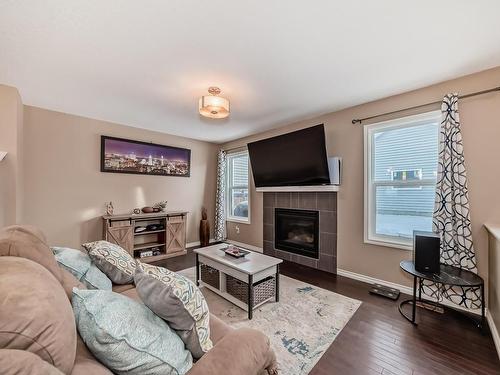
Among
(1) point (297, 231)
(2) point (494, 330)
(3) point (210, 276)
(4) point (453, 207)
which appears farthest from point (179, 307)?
(1) point (297, 231)

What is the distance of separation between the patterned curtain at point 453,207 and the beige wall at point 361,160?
0.12 m

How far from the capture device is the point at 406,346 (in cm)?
180

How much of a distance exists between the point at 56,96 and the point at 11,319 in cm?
326

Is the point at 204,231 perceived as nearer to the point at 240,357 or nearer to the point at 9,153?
the point at 9,153

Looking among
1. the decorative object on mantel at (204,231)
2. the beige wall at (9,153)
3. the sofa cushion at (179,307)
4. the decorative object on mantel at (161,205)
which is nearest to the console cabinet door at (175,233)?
the decorative object on mantel at (161,205)

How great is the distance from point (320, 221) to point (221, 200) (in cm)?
229

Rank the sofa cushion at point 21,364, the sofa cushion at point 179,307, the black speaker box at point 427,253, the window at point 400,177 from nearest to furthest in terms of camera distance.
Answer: the sofa cushion at point 21,364 → the sofa cushion at point 179,307 → the black speaker box at point 427,253 → the window at point 400,177

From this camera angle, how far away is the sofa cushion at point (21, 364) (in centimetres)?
44

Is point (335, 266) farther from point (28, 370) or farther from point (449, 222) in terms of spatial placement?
point (28, 370)

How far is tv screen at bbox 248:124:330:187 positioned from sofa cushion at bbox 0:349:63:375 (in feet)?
10.1

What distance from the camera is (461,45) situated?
6.06ft

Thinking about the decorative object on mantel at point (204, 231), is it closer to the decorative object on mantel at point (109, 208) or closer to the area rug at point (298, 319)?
the decorative object on mantel at point (109, 208)

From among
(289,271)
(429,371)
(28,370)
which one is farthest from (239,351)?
(289,271)

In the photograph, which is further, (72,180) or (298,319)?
(72,180)
